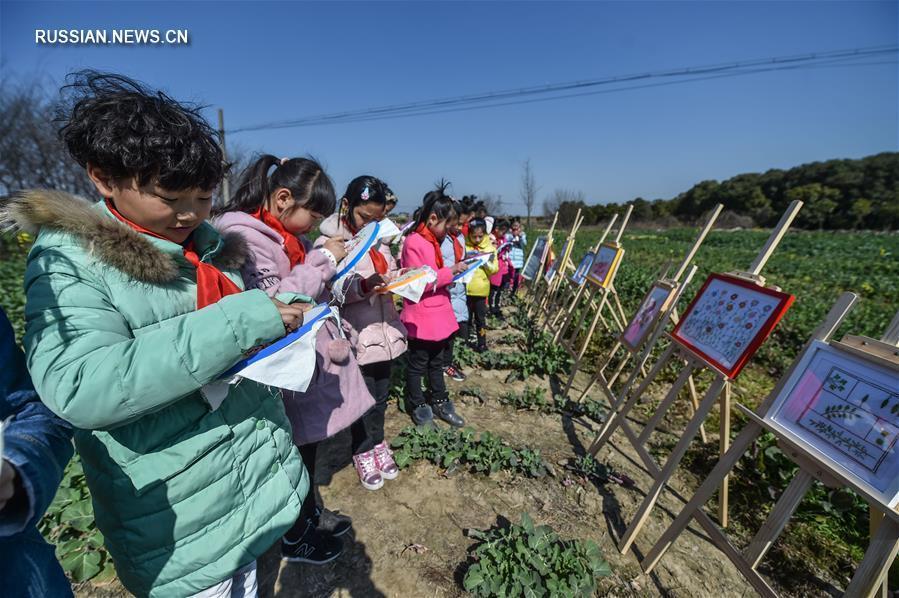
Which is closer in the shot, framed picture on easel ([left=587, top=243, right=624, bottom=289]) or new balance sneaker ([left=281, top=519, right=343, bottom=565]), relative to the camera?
new balance sneaker ([left=281, top=519, right=343, bottom=565])

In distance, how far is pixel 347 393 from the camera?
218 centimetres

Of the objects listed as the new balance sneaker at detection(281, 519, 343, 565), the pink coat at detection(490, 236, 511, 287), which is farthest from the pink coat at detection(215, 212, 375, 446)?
the pink coat at detection(490, 236, 511, 287)

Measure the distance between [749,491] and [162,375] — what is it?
3.92 meters

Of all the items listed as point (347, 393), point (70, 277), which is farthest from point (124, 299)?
point (347, 393)

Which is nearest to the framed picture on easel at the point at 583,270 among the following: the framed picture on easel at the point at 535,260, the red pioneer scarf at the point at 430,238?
the framed picture on easel at the point at 535,260

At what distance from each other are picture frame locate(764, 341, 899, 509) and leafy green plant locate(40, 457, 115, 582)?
3.64 meters

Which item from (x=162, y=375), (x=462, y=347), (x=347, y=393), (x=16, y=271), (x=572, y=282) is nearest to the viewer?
(x=162, y=375)

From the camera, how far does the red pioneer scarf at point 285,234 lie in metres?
1.93

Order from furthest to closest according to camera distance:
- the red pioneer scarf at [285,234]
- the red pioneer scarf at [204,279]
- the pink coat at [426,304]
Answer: the pink coat at [426,304] → the red pioneer scarf at [285,234] → the red pioneer scarf at [204,279]

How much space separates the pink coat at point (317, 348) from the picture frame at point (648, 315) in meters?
2.56

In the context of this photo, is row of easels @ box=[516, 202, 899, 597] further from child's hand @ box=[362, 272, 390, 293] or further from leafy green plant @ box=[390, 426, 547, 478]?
child's hand @ box=[362, 272, 390, 293]

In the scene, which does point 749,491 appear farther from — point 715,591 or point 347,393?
point 347,393

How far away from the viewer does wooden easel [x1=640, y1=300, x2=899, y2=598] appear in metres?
1.40

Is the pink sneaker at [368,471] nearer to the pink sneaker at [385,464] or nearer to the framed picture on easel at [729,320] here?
the pink sneaker at [385,464]
